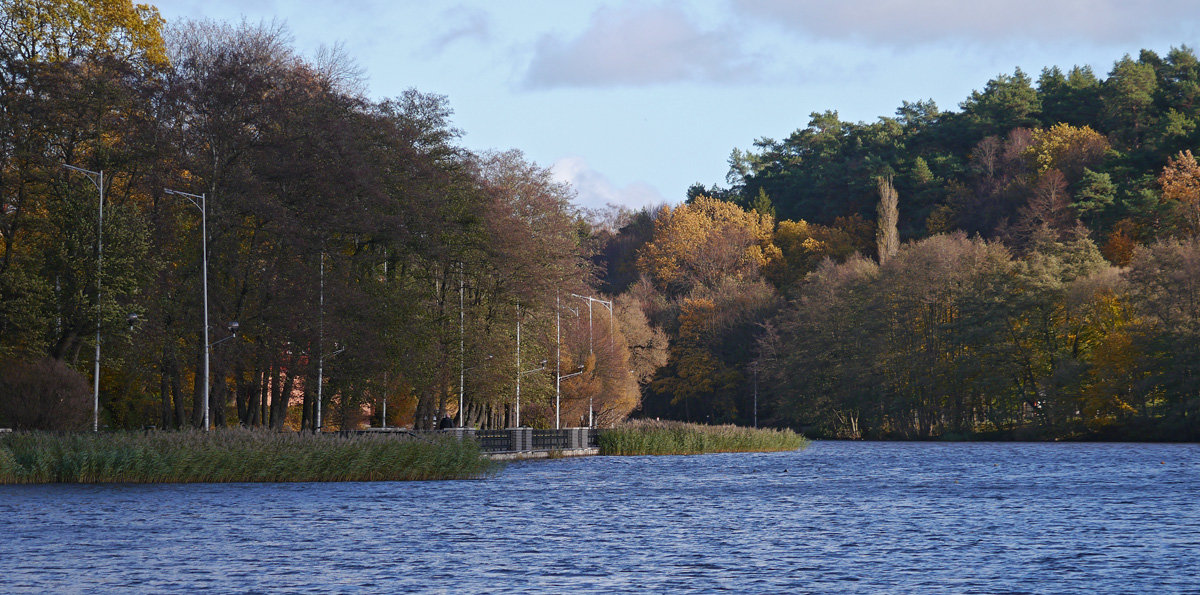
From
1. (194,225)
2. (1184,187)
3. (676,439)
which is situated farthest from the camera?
(1184,187)

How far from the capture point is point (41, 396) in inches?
1861

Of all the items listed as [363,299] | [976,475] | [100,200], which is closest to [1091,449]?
[976,475]

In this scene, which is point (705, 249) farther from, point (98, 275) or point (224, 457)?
point (224, 457)

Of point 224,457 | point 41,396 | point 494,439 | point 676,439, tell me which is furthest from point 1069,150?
point 41,396

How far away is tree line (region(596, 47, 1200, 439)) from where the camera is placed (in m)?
94.1

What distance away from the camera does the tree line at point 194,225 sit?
50.2 meters

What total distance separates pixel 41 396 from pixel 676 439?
36091 mm

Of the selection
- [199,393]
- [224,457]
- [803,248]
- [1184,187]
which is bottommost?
[224,457]

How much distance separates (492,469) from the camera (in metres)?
53.0

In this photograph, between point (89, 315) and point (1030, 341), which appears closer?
point (89, 315)

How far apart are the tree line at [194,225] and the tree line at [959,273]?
50240 millimetres

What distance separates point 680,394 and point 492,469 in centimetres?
7288

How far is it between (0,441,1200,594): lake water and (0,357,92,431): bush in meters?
7.29

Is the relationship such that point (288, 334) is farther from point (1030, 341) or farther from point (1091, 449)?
point (1030, 341)
